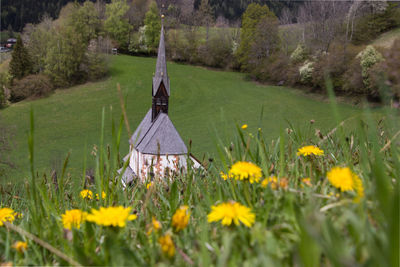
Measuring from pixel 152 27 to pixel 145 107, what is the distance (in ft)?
64.4

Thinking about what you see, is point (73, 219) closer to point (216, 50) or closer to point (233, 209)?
point (233, 209)

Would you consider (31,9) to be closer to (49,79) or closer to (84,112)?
(49,79)

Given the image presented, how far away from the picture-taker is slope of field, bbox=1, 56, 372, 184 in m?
31.7

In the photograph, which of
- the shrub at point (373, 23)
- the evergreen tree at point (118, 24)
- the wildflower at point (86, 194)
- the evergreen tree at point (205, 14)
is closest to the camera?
the wildflower at point (86, 194)

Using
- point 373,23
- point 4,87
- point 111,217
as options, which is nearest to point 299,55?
point 373,23

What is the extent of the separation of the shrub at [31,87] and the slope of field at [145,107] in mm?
1452

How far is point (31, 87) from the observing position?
4391cm

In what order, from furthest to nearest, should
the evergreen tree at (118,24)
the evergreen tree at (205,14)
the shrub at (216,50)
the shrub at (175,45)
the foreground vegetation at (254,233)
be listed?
the evergreen tree at (205,14) < the evergreen tree at (118,24) < the shrub at (175,45) < the shrub at (216,50) < the foreground vegetation at (254,233)

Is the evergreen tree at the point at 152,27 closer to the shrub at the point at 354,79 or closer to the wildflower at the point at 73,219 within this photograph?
the shrub at the point at 354,79

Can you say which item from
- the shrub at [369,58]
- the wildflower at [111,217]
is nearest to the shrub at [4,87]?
the shrub at [369,58]

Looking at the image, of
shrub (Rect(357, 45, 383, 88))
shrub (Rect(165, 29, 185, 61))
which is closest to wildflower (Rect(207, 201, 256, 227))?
shrub (Rect(357, 45, 383, 88))

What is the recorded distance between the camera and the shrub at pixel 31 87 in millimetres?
42625

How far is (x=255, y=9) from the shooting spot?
1945 inches

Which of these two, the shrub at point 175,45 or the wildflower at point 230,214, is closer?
the wildflower at point 230,214
